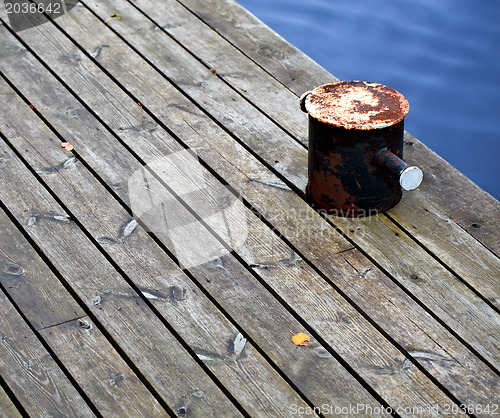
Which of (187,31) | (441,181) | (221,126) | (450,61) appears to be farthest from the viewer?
(450,61)

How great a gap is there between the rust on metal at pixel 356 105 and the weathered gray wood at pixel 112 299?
0.84 meters

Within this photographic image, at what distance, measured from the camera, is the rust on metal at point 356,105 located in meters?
2.23

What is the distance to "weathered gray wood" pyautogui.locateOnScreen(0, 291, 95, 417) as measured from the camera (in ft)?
6.02

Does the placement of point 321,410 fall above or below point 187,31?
below

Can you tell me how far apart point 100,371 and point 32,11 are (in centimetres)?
235

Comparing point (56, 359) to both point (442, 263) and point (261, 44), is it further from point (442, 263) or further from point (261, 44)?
point (261, 44)

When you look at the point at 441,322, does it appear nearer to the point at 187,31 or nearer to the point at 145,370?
the point at 145,370

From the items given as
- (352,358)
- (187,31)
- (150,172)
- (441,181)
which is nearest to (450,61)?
(187,31)

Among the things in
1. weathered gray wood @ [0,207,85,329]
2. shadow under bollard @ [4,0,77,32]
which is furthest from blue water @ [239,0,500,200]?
weathered gray wood @ [0,207,85,329]

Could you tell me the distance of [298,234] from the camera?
2.39m

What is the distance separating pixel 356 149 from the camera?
2.27 meters

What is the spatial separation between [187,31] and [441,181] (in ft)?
5.01

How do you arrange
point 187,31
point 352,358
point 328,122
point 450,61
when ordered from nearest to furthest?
point 352,358 → point 328,122 → point 187,31 → point 450,61

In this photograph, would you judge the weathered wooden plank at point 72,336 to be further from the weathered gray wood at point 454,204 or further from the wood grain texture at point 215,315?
the weathered gray wood at point 454,204
